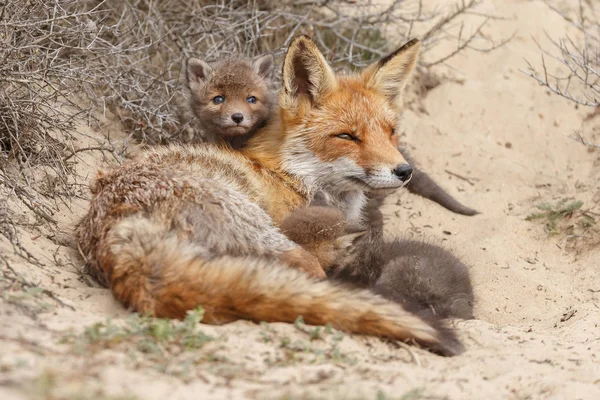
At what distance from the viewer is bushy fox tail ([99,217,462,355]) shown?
3945 millimetres

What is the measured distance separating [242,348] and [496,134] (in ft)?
19.5

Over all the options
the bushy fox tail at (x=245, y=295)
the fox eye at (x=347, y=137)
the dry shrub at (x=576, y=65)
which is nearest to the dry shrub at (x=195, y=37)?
the dry shrub at (x=576, y=65)

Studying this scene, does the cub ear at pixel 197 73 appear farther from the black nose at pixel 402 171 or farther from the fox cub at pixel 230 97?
the black nose at pixel 402 171

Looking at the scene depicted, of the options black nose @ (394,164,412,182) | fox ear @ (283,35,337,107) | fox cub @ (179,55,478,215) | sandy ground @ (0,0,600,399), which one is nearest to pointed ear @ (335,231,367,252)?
black nose @ (394,164,412,182)

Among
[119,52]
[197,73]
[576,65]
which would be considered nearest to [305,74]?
[197,73]

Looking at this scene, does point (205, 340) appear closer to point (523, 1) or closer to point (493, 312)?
point (493, 312)

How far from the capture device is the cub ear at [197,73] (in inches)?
270

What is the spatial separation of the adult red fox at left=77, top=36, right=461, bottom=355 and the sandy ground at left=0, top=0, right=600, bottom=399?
174 millimetres

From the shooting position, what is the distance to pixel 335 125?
18.1ft

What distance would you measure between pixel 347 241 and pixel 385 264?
16.1 inches

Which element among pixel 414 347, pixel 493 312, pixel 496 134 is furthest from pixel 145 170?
pixel 496 134

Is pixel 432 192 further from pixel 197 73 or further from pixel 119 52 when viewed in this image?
pixel 119 52

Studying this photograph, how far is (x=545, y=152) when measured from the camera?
8469 millimetres

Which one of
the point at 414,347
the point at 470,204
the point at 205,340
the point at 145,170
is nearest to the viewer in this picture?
the point at 205,340
